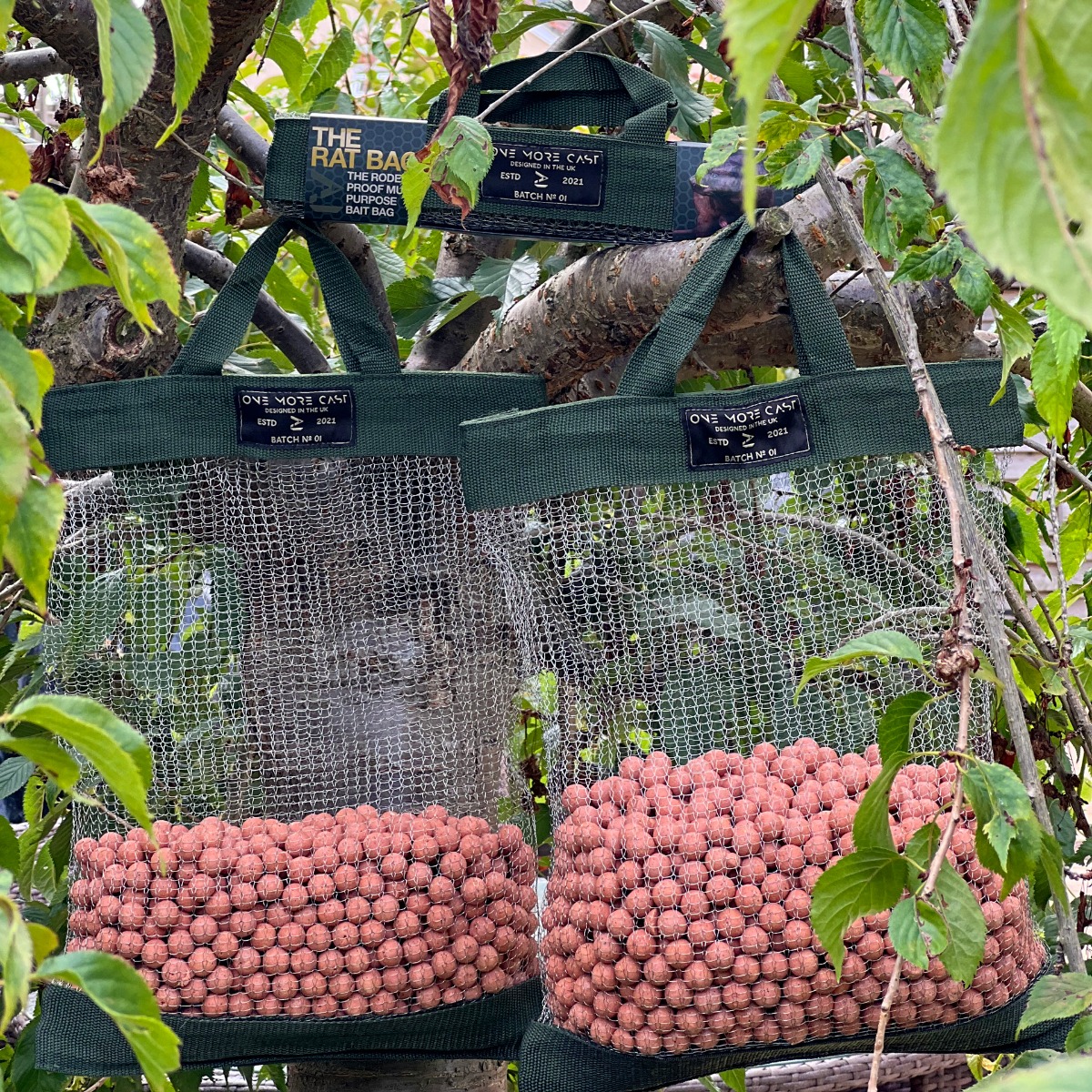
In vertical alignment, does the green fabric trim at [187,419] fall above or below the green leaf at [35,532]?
above

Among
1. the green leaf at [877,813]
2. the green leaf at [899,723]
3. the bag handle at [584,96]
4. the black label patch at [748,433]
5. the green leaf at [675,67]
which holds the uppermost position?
the green leaf at [675,67]

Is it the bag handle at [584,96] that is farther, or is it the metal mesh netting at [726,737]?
the bag handle at [584,96]

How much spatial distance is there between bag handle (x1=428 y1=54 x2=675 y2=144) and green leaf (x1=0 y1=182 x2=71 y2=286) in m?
0.55

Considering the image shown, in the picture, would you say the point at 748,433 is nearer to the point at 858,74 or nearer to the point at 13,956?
the point at 858,74

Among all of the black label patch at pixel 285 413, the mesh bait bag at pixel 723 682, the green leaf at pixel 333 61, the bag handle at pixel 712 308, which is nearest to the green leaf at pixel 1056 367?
the mesh bait bag at pixel 723 682

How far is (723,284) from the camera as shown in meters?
0.87

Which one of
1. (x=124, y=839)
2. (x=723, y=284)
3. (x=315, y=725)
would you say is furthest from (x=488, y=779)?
(x=723, y=284)

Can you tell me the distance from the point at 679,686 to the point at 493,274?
453mm

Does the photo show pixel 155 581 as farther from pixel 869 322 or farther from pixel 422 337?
pixel 869 322

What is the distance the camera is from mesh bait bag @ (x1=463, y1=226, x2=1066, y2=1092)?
76 cm

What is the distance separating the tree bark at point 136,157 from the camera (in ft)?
2.85

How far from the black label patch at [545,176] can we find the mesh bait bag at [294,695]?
13 centimetres

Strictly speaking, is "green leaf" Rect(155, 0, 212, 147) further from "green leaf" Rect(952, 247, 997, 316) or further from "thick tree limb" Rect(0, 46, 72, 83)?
"thick tree limb" Rect(0, 46, 72, 83)

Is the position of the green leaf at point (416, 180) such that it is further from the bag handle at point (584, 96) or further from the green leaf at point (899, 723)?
the green leaf at point (899, 723)
